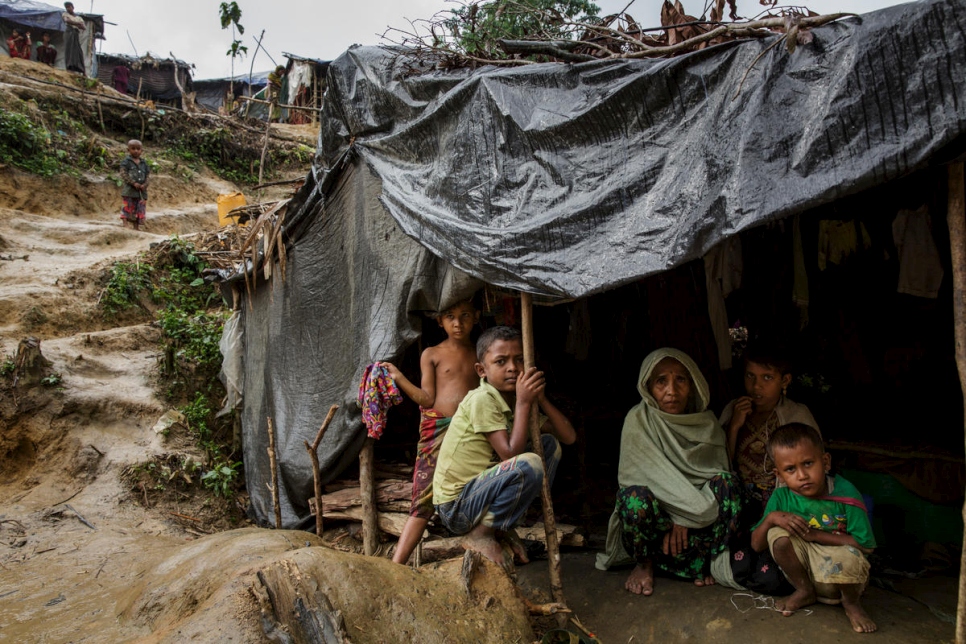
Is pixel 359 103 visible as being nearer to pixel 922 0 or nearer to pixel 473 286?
pixel 473 286

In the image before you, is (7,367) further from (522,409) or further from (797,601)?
(797,601)

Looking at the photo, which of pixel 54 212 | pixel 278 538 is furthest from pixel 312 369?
pixel 54 212

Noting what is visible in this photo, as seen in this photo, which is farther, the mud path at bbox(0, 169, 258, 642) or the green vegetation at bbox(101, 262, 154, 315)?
the green vegetation at bbox(101, 262, 154, 315)

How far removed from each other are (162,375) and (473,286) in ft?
16.5

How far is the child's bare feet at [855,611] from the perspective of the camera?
2.63m

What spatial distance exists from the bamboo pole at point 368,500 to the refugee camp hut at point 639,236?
0.08 meters

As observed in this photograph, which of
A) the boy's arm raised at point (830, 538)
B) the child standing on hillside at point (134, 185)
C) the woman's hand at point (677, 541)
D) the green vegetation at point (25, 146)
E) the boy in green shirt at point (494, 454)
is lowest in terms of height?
the woman's hand at point (677, 541)

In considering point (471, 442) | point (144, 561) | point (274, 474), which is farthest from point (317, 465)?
point (471, 442)

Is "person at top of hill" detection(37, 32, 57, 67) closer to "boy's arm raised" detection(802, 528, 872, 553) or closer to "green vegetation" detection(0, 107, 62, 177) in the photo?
"green vegetation" detection(0, 107, 62, 177)

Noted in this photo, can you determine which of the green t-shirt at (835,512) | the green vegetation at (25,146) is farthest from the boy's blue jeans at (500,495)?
the green vegetation at (25,146)

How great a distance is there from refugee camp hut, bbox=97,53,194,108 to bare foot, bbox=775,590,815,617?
2245 cm

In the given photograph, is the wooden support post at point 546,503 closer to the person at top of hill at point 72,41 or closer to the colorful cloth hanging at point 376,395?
the colorful cloth hanging at point 376,395

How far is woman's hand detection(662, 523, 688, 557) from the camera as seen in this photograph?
3154 millimetres

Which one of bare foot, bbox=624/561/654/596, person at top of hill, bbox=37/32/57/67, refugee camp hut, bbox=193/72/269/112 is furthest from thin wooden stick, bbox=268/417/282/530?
refugee camp hut, bbox=193/72/269/112
